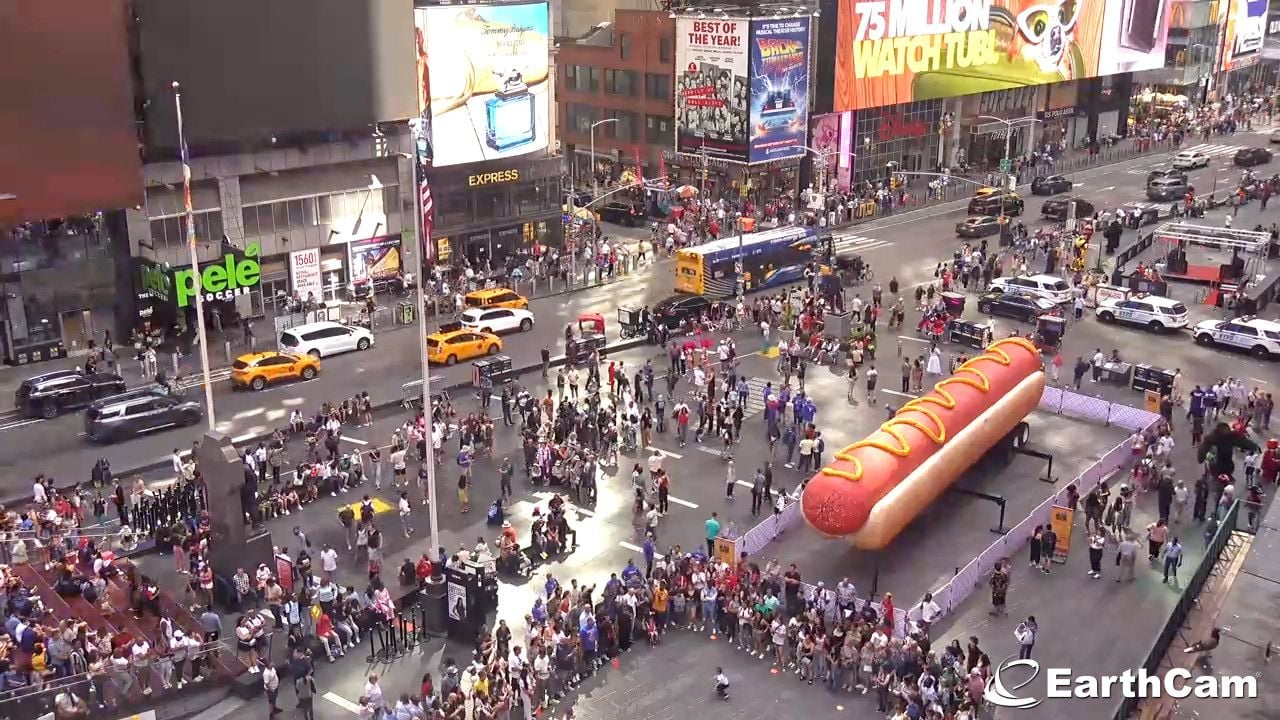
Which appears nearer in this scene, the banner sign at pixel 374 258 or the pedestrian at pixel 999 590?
the pedestrian at pixel 999 590

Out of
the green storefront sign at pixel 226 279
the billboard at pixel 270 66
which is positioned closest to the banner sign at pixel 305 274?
the green storefront sign at pixel 226 279

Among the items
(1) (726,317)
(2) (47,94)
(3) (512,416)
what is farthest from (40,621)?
(1) (726,317)

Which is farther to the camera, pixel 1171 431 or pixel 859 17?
pixel 859 17

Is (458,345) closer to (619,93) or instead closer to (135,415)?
(135,415)

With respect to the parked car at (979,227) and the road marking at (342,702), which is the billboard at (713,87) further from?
the road marking at (342,702)

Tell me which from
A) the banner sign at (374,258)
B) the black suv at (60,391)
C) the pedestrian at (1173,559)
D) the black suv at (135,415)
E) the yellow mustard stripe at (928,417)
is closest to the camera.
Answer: the pedestrian at (1173,559)

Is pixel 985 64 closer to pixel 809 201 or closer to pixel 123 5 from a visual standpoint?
pixel 809 201

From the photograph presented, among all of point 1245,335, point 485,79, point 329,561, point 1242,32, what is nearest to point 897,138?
point 485,79
